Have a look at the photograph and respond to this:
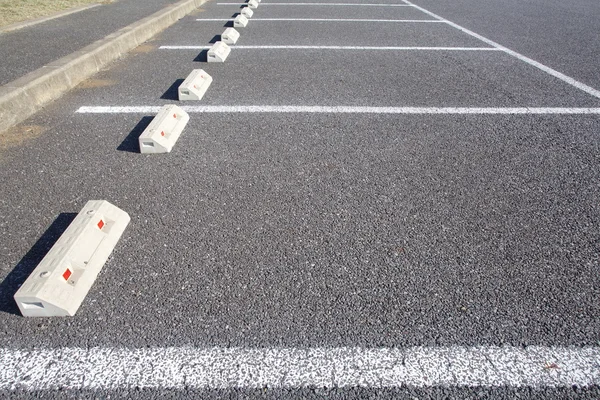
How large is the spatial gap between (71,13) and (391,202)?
8.21 m

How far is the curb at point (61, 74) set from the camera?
144 inches

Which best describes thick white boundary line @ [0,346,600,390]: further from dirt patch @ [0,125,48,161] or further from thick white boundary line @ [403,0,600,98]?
thick white boundary line @ [403,0,600,98]

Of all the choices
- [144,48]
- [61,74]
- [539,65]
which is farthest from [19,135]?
[539,65]

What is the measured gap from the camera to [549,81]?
4883 mm

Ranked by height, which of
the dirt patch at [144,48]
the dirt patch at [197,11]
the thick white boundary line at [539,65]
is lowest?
the dirt patch at [144,48]

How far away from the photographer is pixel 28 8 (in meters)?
7.94

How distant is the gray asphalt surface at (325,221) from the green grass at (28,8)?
405 centimetres

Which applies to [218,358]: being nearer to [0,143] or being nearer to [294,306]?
[294,306]

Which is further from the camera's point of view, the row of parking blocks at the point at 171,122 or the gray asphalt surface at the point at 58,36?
the gray asphalt surface at the point at 58,36

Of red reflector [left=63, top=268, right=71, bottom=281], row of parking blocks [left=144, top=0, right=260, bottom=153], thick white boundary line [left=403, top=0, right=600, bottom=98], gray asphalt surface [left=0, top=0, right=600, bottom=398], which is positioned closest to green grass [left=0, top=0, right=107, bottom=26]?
gray asphalt surface [left=0, top=0, right=600, bottom=398]

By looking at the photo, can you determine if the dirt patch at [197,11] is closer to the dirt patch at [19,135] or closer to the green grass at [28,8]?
the green grass at [28,8]

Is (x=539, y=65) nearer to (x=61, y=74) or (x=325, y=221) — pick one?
(x=325, y=221)

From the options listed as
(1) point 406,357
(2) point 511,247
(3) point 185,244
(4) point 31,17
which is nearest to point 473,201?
(2) point 511,247

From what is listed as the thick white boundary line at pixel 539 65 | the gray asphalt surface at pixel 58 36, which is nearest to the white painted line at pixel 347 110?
the thick white boundary line at pixel 539 65
